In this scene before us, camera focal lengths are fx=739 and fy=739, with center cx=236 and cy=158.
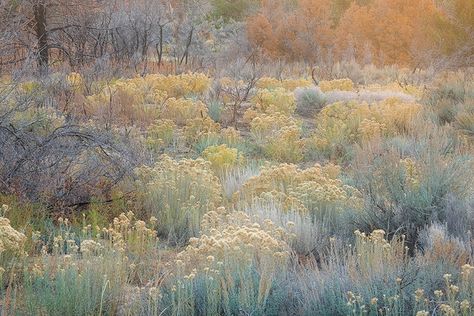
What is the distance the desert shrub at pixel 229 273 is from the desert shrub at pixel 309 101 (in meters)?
10.1

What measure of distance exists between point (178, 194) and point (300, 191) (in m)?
1.12

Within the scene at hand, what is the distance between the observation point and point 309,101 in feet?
49.6

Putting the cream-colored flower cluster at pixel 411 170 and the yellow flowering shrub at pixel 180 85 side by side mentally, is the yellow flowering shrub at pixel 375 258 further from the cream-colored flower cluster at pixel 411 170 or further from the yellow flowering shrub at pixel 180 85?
the yellow flowering shrub at pixel 180 85

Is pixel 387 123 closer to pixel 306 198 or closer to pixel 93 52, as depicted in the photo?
pixel 306 198

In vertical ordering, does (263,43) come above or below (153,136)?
below

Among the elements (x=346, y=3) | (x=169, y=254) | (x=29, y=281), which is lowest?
(x=346, y=3)

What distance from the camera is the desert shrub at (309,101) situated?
14.9m

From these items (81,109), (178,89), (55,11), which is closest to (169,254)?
(81,109)

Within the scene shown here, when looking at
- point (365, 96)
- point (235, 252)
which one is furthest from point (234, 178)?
point (365, 96)

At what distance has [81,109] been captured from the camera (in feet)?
38.0

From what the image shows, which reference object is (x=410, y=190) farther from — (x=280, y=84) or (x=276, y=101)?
(x=280, y=84)

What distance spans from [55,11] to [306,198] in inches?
606

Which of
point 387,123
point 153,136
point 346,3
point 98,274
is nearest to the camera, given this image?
point 98,274

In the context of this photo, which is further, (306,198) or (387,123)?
(387,123)
